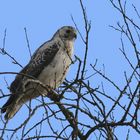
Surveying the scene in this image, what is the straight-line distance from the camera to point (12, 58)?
6.47 meters

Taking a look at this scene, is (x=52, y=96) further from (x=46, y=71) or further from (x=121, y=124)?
(x=121, y=124)

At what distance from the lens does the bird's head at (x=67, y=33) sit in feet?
31.6

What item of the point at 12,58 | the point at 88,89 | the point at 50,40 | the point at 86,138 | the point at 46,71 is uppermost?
the point at 50,40

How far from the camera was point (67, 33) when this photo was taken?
9727 mm

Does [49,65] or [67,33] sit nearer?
[49,65]

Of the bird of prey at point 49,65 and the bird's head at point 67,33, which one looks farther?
the bird's head at point 67,33

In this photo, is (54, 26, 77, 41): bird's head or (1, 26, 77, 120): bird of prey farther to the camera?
(54, 26, 77, 41): bird's head

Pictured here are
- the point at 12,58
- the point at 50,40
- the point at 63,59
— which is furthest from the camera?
the point at 50,40

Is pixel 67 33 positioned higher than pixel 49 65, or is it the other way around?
Answer: pixel 67 33

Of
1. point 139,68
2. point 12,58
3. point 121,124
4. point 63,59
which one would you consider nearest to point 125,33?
point 139,68

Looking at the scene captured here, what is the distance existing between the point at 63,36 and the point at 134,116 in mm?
4676

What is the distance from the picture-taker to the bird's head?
9617 mm

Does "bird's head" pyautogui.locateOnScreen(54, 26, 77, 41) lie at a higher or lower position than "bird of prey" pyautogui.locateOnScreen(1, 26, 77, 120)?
higher

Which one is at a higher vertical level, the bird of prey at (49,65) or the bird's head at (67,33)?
the bird's head at (67,33)
